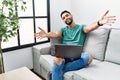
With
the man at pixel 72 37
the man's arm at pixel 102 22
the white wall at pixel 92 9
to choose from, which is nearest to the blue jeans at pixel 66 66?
the man at pixel 72 37

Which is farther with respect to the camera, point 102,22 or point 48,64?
point 48,64

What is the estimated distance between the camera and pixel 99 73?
5.44ft

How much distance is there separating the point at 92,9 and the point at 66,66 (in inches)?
50.7

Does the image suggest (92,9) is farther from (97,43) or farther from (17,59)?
(17,59)

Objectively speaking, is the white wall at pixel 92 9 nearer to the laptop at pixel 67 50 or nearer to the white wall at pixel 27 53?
the white wall at pixel 27 53

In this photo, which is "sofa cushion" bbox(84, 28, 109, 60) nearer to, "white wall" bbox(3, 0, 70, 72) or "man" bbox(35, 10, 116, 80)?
"man" bbox(35, 10, 116, 80)

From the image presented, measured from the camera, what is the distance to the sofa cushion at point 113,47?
1937 mm

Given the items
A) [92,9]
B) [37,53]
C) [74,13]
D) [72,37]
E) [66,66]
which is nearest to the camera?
[66,66]

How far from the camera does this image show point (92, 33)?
2211 mm

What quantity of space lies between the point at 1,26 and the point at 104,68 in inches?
53.4

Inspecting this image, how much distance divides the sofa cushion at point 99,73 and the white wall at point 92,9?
81 cm

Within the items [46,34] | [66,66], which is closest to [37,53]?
[46,34]

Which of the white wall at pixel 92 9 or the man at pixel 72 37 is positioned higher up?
the white wall at pixel 92 9

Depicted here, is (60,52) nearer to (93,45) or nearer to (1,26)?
(93,45)
